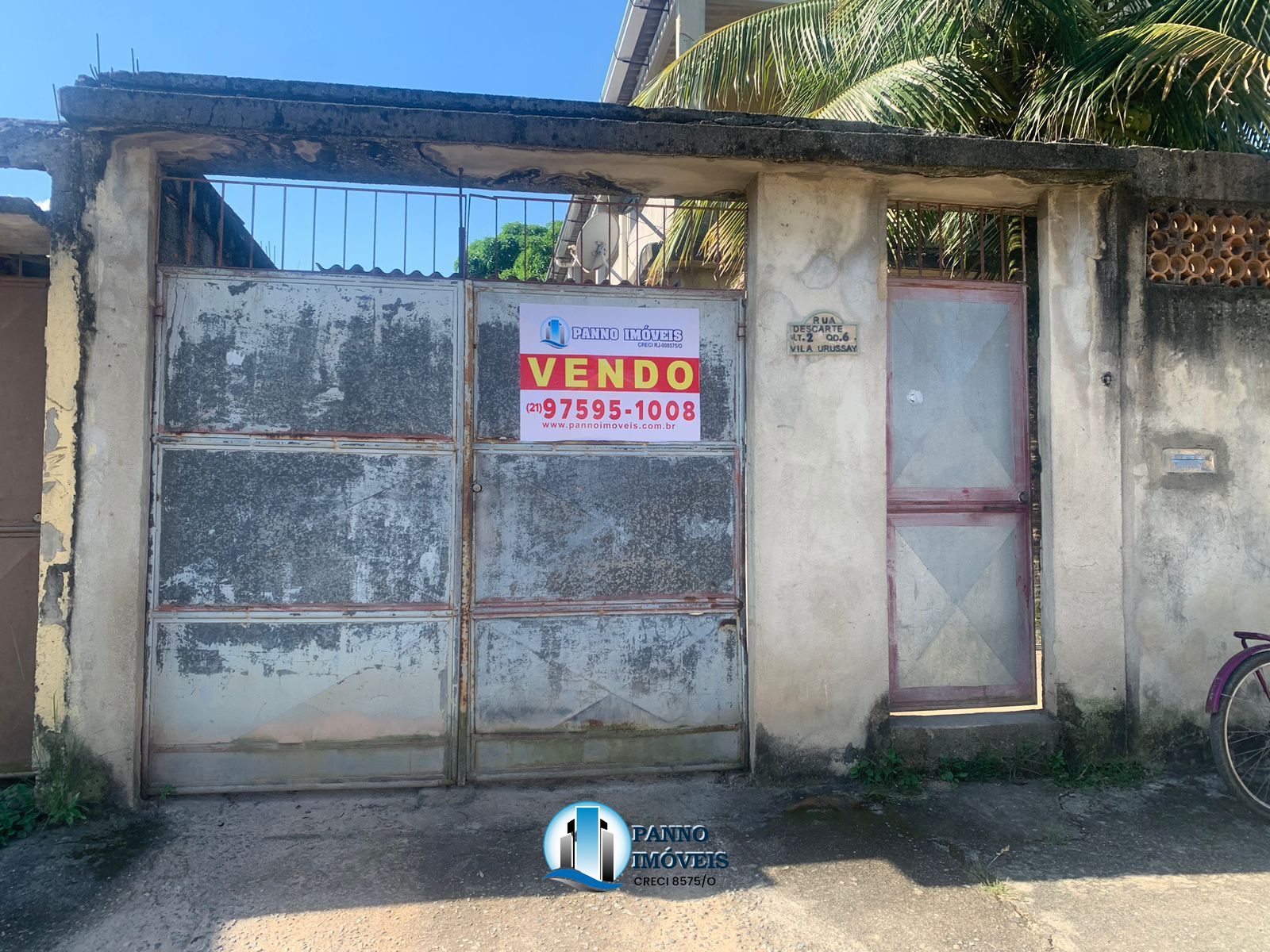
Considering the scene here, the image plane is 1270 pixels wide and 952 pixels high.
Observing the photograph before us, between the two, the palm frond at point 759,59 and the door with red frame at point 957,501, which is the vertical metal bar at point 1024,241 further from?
the palm frond at point 759,59

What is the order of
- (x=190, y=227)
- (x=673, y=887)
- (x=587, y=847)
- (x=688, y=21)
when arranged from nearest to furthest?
1. (x=673, y=887)
2. (x=587, y=847)
3. (x=190, y=227)
4. (x=688, y=21)

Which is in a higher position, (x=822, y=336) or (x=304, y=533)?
(x=822, y=336)

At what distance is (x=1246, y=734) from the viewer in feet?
13.3

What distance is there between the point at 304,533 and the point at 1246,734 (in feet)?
15.3

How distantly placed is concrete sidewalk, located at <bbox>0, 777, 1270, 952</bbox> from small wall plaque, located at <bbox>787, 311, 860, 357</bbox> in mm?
2133

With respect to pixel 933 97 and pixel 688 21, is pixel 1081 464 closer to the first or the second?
pixel 933 97

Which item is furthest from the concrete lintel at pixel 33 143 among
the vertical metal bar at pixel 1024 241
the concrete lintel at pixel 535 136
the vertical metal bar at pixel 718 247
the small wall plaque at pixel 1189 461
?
the small wall plaque at pixel 1189 461

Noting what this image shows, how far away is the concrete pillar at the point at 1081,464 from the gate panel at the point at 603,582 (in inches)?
63.5

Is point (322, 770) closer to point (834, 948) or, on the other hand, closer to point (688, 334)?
point (834, 948)

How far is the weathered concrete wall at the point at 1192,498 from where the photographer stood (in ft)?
13.9

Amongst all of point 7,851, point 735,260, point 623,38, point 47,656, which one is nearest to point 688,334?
point 735,260

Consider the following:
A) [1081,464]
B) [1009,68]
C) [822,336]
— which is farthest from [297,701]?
[1009,68]

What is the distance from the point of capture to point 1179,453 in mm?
4281

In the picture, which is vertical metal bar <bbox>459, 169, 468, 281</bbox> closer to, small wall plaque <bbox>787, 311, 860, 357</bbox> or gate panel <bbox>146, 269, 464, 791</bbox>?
gate panel <bbox>146, 269, 464, 791</bbox>
